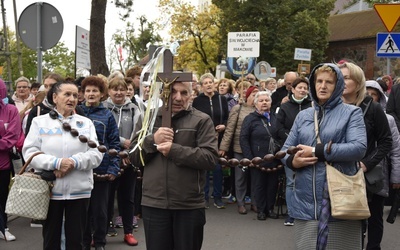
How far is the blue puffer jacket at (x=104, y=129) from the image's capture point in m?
6.59

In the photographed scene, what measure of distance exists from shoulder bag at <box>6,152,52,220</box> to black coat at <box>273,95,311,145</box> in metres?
4.04

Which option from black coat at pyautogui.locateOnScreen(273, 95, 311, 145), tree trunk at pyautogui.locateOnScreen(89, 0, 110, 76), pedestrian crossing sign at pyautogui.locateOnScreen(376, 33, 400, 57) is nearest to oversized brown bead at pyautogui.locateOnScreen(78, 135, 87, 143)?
black coat at pyautogui.locateOnScreen(273, 95, 311, 145)

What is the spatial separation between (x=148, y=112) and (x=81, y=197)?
1.43m

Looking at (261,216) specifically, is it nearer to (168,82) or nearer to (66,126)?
(66,126)

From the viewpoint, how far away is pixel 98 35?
46.4ft

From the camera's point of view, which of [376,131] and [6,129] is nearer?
[376,131]

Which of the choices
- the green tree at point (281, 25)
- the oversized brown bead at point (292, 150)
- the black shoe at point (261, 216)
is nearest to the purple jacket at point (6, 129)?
the black shoe at point (261, 216)

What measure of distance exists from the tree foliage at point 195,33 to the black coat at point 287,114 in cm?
3841

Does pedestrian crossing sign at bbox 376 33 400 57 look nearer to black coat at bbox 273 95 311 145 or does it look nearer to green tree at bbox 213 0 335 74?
black coat at bbox 273 95 311 145

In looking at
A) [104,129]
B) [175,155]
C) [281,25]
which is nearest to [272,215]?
[104,129]

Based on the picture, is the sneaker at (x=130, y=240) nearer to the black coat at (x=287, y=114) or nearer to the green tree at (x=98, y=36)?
the black coat at (x=287, y=114)

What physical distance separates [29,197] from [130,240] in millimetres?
2471

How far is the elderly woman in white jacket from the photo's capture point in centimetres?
547

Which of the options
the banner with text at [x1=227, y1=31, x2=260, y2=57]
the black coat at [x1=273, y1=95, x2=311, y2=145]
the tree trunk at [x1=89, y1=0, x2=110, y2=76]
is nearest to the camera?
the black coat at [x1=273, y1=95, x2=311, y2=145]
